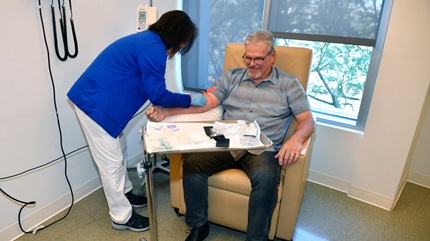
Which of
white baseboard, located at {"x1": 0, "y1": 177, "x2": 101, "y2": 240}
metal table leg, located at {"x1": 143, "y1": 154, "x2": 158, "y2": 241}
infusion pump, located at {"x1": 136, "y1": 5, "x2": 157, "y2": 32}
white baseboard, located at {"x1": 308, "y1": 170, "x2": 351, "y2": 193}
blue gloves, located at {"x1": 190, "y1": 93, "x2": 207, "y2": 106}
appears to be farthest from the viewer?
white baseboard, located at {"x1": 308, "y1": 170, "x2": 351, "y2": 193}

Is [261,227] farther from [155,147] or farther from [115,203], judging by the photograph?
[115,203]

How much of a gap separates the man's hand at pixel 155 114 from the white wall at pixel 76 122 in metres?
0.57

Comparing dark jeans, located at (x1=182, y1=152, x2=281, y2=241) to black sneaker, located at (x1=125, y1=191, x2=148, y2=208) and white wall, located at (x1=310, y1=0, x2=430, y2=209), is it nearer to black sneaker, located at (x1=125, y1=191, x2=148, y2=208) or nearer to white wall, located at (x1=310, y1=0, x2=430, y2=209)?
black sneaker, located at (x1=125, y1=191, x2=148, y2=208)

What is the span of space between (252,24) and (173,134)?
1466 millimetres

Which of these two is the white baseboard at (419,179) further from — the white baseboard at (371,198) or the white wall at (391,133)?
the white baseboard at (371,198)

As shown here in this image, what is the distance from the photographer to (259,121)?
5.70 feet

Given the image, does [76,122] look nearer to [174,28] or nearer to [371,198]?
[174,28]

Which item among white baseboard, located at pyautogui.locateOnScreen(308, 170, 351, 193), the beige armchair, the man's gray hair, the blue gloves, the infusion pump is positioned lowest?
white baseboard, located at pyautogui.locateOnScreen(308, 170, 351, 193)

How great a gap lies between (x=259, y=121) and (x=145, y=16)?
1049mm

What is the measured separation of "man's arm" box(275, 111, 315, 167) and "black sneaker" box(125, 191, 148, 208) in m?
1.00

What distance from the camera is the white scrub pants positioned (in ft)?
4.93


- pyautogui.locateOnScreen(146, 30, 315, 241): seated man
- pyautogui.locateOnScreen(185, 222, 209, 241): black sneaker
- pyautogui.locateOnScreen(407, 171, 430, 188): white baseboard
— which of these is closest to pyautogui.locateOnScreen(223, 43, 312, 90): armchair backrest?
pyautogui.locateOnScreen(146, 30, 315, 241): seated man

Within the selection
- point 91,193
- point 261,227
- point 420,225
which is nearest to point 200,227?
point 261,227

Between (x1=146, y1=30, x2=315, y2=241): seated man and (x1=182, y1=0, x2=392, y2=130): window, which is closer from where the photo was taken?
(x1=146, y1=30, x2=315, y2=241): seated man
